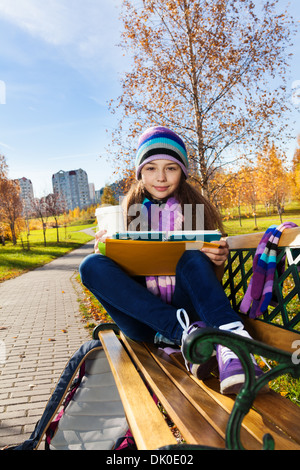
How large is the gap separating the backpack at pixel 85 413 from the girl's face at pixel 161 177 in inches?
42.3

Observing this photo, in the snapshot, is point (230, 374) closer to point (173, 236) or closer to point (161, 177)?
point (173, 236)

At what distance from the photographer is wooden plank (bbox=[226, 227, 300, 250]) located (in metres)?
1.68

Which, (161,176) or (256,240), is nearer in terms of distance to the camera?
(256,240)

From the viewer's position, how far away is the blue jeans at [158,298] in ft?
5.22

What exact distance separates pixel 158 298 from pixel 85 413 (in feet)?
3.15

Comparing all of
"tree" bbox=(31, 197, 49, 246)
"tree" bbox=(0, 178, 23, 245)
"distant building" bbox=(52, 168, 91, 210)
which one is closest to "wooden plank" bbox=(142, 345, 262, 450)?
"tree" bbox=(0, 178, 23, 245)

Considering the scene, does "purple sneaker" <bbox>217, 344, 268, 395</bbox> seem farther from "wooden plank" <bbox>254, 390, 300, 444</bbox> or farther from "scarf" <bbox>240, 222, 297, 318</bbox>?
"scarf" <bbox>240, 222, 297, 318</bbox>

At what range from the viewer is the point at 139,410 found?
3.94 feet

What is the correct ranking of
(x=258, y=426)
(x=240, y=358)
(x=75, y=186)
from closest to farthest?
(x=240, y=358), (x=258, y=426), (x=75, y=186)

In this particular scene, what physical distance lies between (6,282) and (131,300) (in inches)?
416

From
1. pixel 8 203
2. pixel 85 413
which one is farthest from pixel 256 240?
pixel 8 203

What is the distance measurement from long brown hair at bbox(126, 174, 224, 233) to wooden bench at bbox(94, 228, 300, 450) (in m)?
0.68
